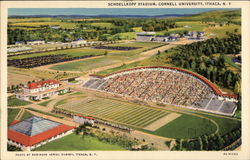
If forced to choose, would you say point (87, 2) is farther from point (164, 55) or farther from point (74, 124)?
point (164, 55)

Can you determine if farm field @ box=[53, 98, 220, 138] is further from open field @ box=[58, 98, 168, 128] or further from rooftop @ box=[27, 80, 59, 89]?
rooftop @ box=[27, 80, 59, 89]

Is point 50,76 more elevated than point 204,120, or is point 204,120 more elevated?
point 50,76

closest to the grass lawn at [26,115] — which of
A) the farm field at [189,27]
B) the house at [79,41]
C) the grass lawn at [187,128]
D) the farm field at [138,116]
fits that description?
the farm field at [138,116]

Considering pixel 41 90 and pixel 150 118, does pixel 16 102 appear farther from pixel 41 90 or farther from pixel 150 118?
pixel 150 118

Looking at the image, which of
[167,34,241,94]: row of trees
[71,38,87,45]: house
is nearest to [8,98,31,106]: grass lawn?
[71,38,87,45]: house

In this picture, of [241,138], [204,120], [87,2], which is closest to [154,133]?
[204,120]

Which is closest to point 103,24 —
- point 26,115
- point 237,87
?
point 26,115
